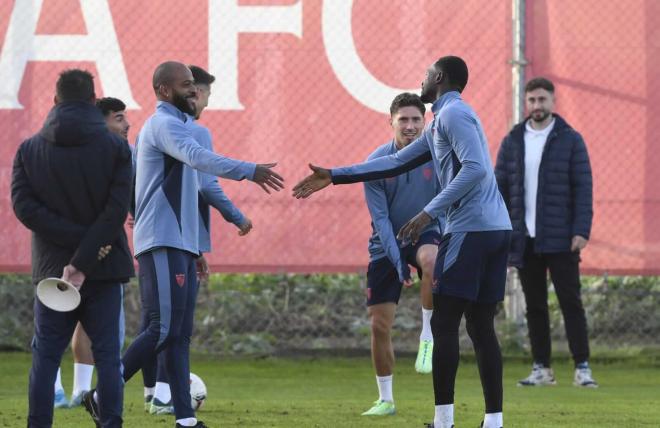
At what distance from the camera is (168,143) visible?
22.8 ft

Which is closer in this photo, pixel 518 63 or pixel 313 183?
pixel 313 183

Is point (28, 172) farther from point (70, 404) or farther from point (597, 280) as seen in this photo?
point (597, 280)

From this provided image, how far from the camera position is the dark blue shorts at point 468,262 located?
22.9ft

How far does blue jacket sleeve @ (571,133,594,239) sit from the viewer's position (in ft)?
34.2

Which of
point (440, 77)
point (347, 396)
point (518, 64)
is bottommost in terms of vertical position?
point (347, 396)

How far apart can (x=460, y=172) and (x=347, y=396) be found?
3.42 meters

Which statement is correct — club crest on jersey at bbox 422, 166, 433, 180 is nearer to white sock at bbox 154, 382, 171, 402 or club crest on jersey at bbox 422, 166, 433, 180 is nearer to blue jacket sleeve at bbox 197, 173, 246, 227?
blue jacket sleeve at bbox 197, 173, 246, 227

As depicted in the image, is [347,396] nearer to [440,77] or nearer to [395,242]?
[395,242]

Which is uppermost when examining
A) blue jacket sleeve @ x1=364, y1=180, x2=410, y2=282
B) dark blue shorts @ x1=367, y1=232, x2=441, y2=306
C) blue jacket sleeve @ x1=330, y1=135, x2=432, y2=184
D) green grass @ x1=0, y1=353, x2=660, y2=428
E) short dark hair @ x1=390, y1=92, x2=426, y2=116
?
short dark hair @ x1=390, y1=92, x2=426, y2=116

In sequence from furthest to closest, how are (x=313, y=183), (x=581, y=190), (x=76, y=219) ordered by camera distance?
(x=581, y=190), (x=313, y=183), (x=76, y=219)

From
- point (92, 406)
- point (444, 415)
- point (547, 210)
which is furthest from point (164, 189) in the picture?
point (547, 210)

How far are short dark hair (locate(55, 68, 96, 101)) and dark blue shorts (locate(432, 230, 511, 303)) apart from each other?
1.90 meters

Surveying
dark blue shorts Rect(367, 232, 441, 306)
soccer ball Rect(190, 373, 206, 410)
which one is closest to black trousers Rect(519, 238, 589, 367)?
dark blue shorts Rect(367, 232, 441, 306)

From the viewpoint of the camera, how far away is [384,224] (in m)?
8.66
